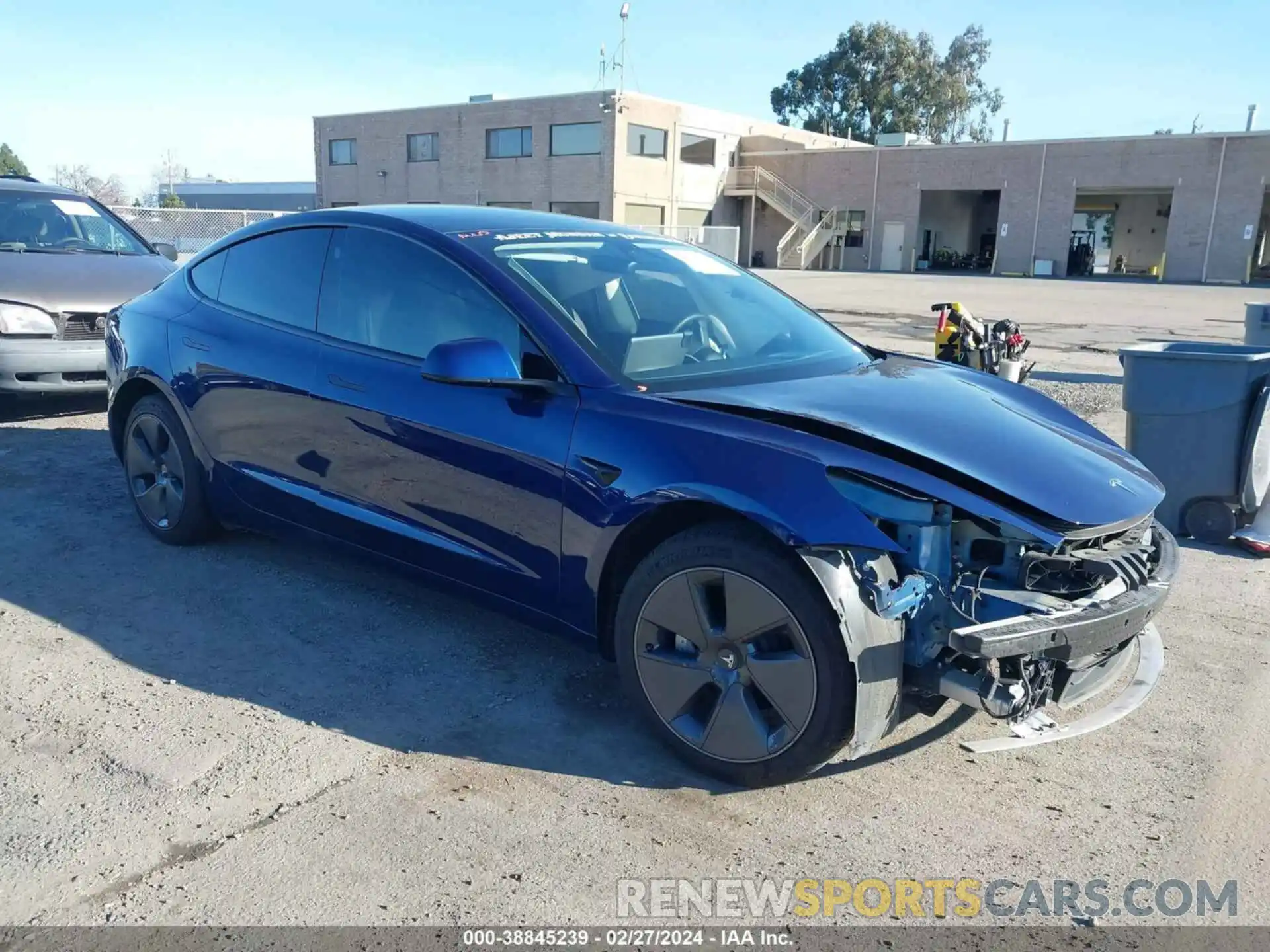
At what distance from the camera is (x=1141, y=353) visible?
572cm

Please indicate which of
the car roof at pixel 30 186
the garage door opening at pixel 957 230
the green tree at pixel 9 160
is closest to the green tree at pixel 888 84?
the garage door opening at pixel 957 230

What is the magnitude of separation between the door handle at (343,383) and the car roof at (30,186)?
6.48 meters

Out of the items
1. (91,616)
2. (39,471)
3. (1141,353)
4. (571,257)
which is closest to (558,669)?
(571,257)

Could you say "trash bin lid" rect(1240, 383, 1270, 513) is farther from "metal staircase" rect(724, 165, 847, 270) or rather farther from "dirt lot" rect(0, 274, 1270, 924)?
"metal staircase" rect(724, 165, 847, 270)

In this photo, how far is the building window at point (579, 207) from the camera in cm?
4231

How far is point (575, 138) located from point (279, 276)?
39.9 m

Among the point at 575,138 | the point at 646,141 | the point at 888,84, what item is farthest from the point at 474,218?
the point at 888,84

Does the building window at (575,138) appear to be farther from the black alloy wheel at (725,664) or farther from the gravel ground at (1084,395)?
the black alloy wheel at (725,664)

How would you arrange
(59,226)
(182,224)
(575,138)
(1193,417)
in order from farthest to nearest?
1. (575,138)
2. (182,224)
3. (59,226)
4. (1193,417)

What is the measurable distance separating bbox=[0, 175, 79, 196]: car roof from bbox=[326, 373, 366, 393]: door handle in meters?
6.48

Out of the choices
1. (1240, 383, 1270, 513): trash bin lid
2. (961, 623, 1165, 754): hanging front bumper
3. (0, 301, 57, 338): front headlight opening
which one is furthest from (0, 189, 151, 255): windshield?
(1240, 383, 1270, 513): trash bin lid

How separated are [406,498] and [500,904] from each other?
1.67m

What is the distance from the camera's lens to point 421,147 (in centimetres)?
4738

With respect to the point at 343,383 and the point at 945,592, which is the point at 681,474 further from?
the point at 343,383
